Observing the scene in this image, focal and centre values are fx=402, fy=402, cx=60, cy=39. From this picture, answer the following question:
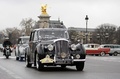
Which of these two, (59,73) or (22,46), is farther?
(22,46)

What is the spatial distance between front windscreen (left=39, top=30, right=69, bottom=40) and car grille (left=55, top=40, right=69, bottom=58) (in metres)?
1.54

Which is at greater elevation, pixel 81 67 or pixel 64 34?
pixel 64 34

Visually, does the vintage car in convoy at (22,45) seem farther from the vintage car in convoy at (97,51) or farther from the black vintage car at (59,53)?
the vintage car in convoy at (97,51)

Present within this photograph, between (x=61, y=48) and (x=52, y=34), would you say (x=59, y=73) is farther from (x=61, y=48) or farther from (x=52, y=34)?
(x=52, y=34)

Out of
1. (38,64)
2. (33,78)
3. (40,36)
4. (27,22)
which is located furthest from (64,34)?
(27,22)

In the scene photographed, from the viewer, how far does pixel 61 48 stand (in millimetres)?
18641

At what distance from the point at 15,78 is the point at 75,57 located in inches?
183

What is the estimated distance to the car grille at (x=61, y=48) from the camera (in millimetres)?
18547

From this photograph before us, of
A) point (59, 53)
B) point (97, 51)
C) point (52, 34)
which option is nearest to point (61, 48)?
point (59, 53)

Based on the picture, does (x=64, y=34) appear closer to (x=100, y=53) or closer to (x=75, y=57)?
(x=75, y=57)

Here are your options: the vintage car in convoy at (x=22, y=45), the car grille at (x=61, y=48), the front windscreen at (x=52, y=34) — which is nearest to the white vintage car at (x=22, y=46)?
the vintage car in convoy at (x=22, y=45)

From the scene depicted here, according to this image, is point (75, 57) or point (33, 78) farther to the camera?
point (75, 57)

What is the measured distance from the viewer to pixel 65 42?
1875cm

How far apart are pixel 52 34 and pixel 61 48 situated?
6.37 ft
